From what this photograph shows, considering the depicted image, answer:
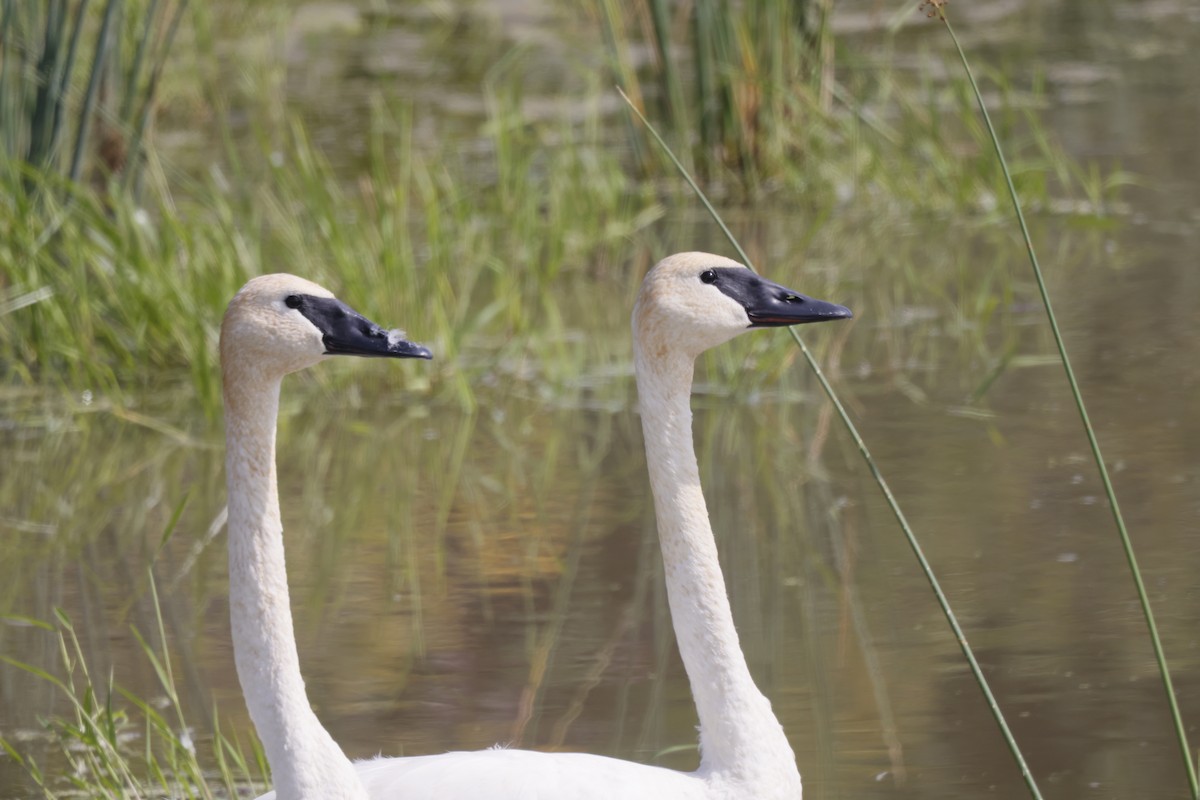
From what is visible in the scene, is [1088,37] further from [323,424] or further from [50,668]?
[50,668]

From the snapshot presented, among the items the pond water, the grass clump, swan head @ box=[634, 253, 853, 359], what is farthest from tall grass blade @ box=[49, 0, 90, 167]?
swan head @ box=[634, 253, 853, 359]

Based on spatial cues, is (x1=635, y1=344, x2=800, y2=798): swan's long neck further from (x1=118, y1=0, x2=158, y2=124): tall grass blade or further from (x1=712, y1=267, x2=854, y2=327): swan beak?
(x1=118, y1=0, x2=158, y2=124): tall grass blade

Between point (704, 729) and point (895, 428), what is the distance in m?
2.75

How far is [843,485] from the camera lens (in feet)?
17.7

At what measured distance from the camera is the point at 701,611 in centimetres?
321

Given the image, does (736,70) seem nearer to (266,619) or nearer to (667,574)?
(667,574)

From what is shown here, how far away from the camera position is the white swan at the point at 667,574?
2.89 metres

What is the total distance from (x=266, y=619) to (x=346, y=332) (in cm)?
45

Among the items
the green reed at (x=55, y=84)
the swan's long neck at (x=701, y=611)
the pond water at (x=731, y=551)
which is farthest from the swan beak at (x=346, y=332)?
the green reed at (x=55, y=84)

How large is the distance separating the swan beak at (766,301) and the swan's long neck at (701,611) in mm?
143

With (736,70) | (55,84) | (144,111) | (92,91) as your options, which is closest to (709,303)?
(55,84)

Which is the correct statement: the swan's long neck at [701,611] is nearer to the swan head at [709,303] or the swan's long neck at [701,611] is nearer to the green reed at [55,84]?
the swan head at [709,303]

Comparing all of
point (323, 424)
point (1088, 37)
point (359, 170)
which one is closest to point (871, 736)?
point (323, 424)

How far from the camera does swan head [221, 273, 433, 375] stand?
116 inches
